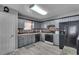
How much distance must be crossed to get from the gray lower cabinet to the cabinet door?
0.72 feet

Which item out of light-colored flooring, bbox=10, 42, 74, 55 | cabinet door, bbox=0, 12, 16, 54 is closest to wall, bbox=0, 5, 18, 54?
cabinet door, bbox=0, 12, 16, 54

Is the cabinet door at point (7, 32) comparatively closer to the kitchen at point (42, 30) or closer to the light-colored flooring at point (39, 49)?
the kitchen at point (42, 30)

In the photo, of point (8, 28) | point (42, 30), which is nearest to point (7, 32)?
point (8, 28)

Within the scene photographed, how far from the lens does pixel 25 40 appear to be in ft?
4.48

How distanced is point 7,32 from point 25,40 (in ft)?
1.78

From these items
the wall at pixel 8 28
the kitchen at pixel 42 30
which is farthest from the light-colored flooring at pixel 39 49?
the wall at pixel 8 28

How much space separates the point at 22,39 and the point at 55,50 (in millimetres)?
751

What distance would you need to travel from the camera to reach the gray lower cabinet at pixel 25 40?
1.33 meters

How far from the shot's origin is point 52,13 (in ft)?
4.04

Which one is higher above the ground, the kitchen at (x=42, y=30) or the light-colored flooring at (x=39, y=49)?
the kitchen at (x=42, y=30)

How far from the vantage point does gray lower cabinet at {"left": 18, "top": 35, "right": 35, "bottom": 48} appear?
1332 millimetres

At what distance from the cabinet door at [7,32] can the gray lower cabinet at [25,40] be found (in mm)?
218

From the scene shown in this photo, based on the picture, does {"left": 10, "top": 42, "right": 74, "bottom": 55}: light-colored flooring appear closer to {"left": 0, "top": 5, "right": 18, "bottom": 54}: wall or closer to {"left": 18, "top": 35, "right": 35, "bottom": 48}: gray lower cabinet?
{"left": 18, "top": 35, "right": 35, "bottom": 48}: gray lower cabinet

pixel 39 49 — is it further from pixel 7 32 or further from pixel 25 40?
pixel 7 32
